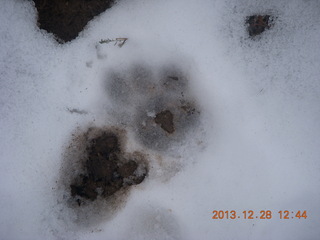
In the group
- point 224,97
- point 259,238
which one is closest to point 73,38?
point 224,97

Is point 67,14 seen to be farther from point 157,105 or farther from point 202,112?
point 202,112

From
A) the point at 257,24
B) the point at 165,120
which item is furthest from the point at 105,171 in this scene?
the point at 257,24

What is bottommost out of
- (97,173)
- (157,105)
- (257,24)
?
(97,173)

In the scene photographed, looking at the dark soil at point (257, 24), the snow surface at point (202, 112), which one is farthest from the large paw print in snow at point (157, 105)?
the dark soil at point (257, 24)
